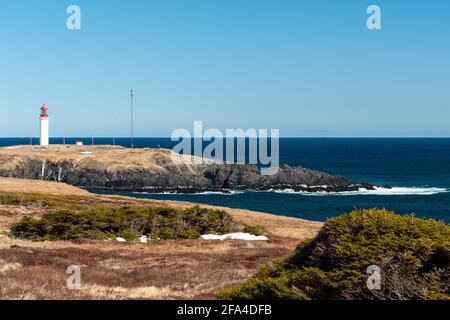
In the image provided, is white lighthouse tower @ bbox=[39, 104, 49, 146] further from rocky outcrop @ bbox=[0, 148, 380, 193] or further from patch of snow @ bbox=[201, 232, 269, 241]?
patch of snow @ bbox=[201, 232, 269, 241]

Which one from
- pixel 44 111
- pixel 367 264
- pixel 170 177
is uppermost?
pixel 44 111

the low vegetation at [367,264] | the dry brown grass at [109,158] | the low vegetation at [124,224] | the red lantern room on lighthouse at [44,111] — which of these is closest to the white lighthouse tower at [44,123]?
the red lantern room on lighthouse at [44,111]

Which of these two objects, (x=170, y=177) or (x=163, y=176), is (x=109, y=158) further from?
(x=170, y=177)

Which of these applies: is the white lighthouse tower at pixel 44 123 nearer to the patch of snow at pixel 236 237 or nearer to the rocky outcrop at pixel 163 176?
the rocky outcrop at pixel 163 176

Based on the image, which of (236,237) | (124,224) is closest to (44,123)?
(124,224)

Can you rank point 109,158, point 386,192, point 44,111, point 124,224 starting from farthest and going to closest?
1. point 44,111
2. point 109,158
3. point 386,192
4. point 124,224

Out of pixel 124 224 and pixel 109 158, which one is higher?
pixel 109 158
